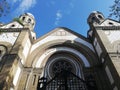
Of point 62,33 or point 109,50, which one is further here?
point 62,33

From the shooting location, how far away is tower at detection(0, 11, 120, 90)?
452 inches

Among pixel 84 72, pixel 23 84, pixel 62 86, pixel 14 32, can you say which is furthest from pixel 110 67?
pixel 14 32

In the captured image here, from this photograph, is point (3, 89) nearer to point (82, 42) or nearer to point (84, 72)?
point (84, 72)

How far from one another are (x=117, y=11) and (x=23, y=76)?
9835 mm

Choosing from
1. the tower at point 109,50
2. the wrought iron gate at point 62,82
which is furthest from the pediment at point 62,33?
the wrought iron gate at point 62,82

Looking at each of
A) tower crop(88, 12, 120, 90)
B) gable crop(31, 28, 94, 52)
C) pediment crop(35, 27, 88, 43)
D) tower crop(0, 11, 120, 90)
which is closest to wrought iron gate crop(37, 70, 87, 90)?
tower crop(0, 11, 120, 90)

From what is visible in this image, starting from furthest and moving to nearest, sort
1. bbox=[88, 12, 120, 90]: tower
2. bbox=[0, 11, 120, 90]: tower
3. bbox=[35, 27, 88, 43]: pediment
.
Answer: bbox=[35, 27, 88, 43]: pediment
bbox=[0, 11, 120, 90]: tower
bbox=[88, 12, 120, 90]: tower

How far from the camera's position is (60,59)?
15.8m

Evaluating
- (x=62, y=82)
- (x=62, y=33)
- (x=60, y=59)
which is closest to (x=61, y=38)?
(x=62, y=33)

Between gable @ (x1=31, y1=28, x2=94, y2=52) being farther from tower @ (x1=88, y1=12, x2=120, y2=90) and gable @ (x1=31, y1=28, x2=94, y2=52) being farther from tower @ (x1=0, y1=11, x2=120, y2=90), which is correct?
tower @ (x1=88, y1=12, x2=120, y2=90)

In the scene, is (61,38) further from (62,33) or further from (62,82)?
(62,82)

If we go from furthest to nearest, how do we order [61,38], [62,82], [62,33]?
[62,33], [61,38], [62,82]

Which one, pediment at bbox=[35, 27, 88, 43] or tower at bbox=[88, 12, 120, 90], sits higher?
pediment at bbox=[35, 27, 88, 43]

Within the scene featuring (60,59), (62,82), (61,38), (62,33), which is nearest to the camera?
(62,82)
